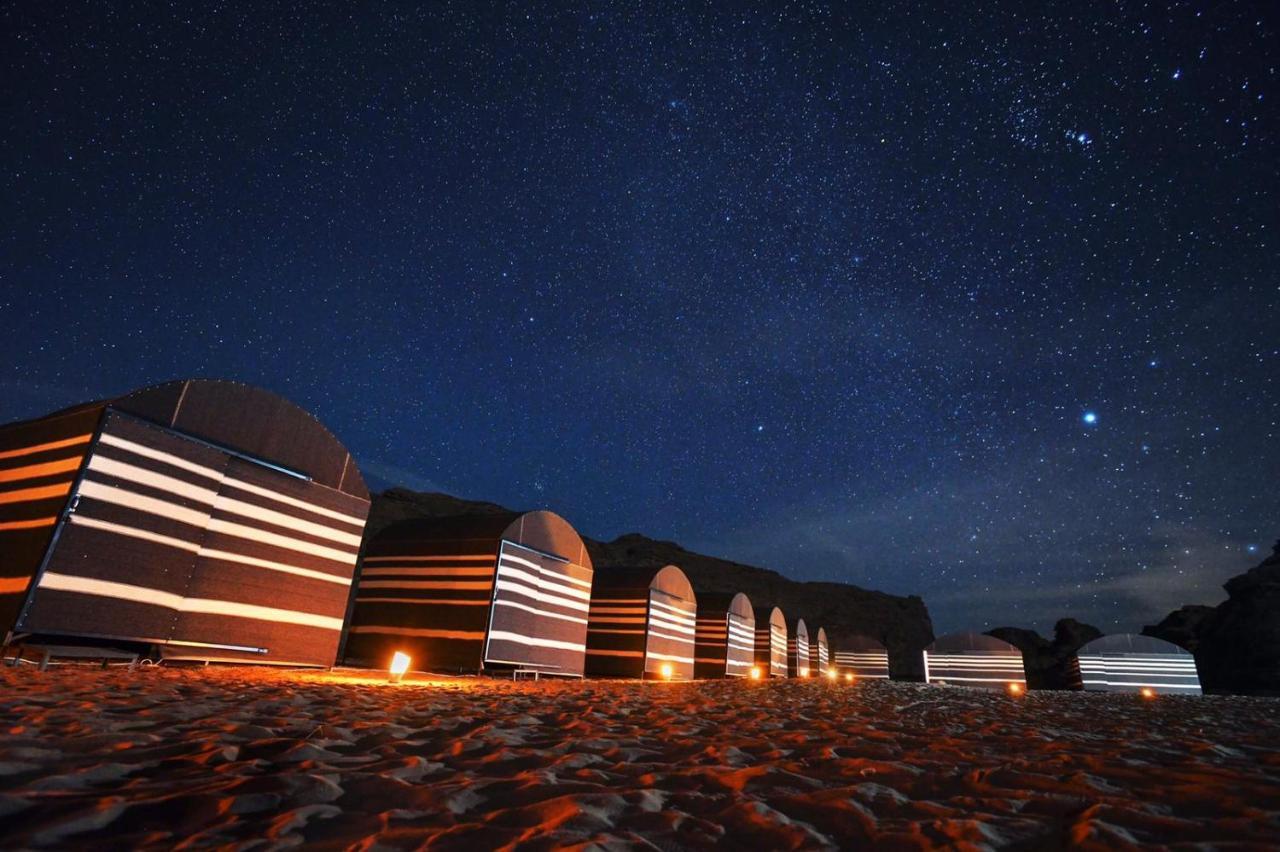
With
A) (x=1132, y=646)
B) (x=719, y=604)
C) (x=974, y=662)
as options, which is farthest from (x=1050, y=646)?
(x=719, y=604)

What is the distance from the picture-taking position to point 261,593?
10.3 meters

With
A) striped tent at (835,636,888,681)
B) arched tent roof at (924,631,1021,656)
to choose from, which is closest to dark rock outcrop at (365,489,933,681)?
striped tent at (835,636,888,681)

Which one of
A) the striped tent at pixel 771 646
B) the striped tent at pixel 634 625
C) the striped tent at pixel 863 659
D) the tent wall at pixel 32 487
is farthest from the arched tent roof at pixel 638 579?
the striped tent at pixel 863 659

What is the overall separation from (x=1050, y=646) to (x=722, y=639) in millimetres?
46006

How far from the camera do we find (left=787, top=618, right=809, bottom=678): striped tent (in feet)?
135

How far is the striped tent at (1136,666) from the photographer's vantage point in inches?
1206

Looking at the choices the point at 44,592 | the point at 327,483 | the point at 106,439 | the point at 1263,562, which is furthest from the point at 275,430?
the point at 1263,562

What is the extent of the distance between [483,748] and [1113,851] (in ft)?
10.3

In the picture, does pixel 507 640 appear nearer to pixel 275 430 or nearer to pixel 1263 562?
pixel 275 430

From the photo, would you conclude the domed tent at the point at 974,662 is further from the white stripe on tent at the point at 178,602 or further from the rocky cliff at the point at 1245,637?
the white stripe on tent at the point at 178,602

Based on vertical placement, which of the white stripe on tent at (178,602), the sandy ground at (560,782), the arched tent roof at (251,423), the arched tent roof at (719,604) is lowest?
the sandy ground at (560,782)

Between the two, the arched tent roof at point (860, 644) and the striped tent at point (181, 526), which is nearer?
the striped tent at point (181, 526)

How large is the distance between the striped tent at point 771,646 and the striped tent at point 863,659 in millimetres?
16275

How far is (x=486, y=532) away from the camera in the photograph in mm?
14719
